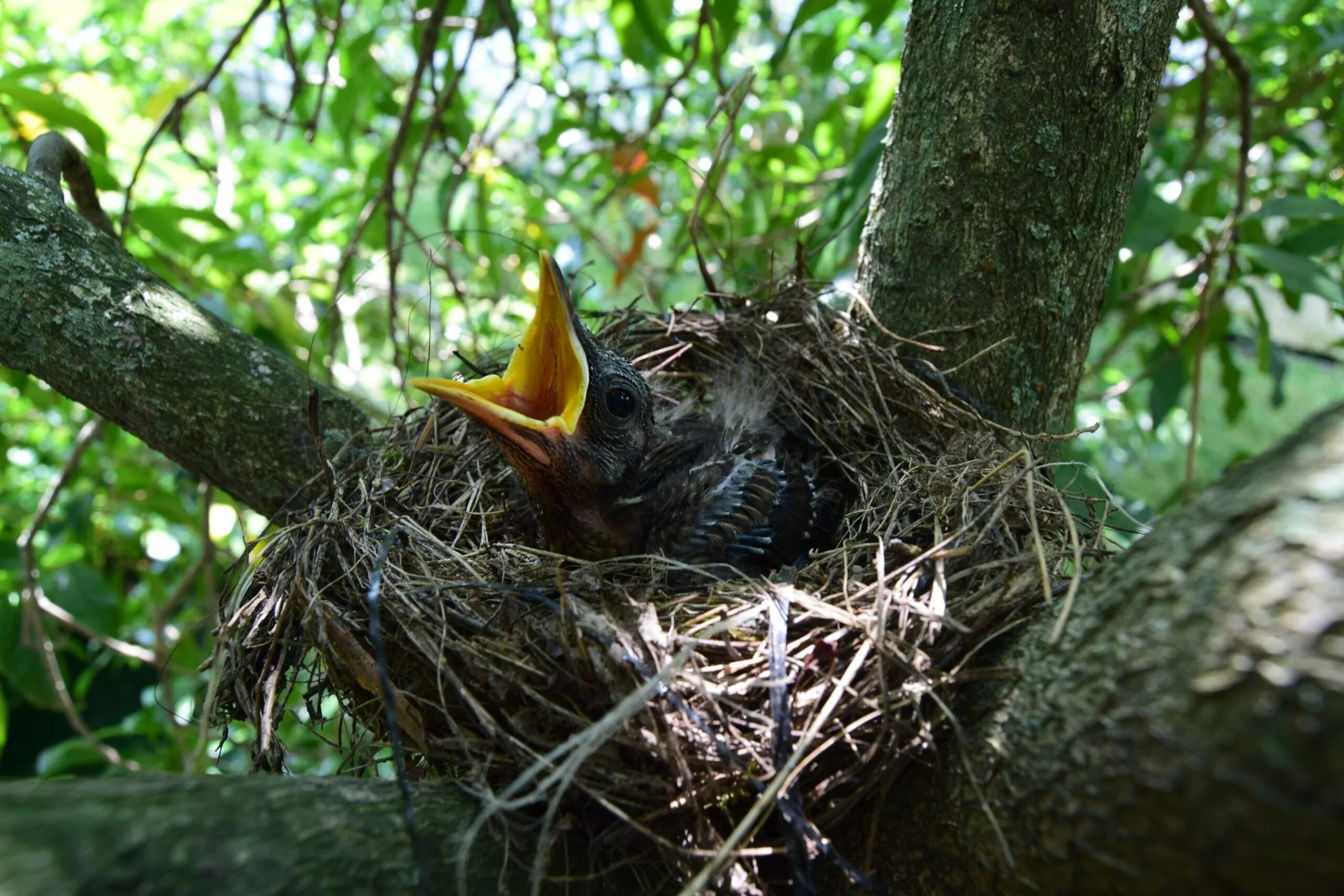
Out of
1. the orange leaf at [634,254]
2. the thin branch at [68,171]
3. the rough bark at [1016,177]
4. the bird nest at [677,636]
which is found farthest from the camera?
the orange leaf at [634,254]

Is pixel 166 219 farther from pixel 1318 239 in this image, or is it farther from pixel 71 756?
pixel 1318 239

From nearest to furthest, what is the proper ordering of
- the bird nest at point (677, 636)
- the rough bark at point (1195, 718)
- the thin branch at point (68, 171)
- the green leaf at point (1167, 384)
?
1. the rough bark at point (1195, 718)
2. the bird nest at point (677, 636)
3. the thin branch at point (68, 171)
4. the green leaf at point (1167, 384)

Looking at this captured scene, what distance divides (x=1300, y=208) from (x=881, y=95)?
35.6 inches

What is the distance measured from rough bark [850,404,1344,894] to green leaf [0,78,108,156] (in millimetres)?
2079

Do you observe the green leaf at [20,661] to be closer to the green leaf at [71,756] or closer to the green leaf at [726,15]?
the green leaf at [71,756]

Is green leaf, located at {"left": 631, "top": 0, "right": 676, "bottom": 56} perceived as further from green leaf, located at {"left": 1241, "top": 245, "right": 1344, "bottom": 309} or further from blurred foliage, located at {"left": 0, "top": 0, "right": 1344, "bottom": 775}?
green leaf, located at {"left": 1241, "top": 245, "right": 1344, "bottom": 309}

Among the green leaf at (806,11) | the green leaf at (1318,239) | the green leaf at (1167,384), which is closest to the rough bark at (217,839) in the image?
the green leaf at (806,11)

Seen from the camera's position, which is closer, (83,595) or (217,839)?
(217,839)

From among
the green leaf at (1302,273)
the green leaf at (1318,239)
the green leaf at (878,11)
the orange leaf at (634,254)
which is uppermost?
the green leaf at (878,11)

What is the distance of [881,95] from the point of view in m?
2.02

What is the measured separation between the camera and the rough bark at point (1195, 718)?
52 cm

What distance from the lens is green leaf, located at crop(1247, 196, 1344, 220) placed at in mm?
1791

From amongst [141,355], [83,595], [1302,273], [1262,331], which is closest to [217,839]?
[141,355]

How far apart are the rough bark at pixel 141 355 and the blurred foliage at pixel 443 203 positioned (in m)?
0.15
